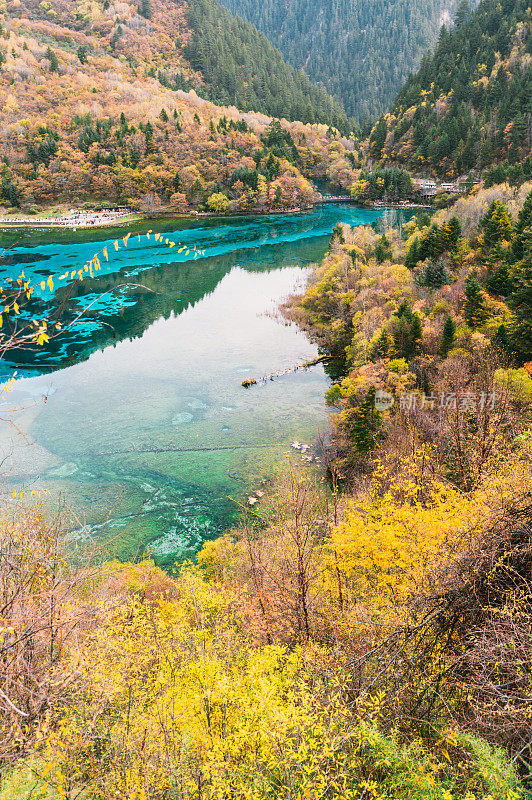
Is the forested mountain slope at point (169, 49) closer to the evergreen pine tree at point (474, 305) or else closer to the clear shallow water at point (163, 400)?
the clear shallow water at point (163, 400)

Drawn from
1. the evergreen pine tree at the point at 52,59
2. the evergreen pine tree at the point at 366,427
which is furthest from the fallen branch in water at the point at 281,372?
the evergreen pine tree at the point at 52,59

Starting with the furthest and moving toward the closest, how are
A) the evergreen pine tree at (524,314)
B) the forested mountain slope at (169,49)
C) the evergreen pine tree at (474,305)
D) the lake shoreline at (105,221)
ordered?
1. the forested mountain slope at (169,49)
2. the lake shoreline at (105,221)
3. the evergreen pine tree at (474,305)
4. the evergreen pine tree at (524,314)

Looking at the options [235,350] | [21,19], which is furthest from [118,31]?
[235,350]

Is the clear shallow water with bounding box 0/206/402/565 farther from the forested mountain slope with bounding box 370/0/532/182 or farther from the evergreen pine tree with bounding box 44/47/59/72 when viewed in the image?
the evergreen pine tree with bounding box 44/47/59/72

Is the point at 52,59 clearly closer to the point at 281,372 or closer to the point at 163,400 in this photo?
the point at 281,372

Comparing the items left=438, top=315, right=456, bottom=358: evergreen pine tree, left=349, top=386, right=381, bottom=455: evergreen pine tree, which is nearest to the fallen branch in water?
left=349, top=386, right=381, bottom=455: evergreen pine tree

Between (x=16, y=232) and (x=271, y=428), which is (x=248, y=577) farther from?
(x=16, y=232)
